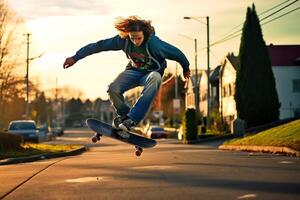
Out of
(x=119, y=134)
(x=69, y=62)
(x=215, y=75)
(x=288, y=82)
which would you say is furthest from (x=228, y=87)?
(x=69, y=62)

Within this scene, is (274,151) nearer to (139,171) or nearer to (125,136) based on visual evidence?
(139,171)

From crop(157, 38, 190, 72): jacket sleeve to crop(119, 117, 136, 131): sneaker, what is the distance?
1100mm

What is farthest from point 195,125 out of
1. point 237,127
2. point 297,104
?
point 297,104

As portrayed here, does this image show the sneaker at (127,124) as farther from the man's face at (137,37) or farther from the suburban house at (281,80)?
the suburban house at (281,80)

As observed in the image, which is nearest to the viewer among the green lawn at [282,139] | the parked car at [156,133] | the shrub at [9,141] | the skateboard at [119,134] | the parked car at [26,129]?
the skateboard at [119,134]

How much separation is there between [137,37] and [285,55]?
61680 mm

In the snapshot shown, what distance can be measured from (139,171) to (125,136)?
624 cm

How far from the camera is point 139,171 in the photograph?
1520cm

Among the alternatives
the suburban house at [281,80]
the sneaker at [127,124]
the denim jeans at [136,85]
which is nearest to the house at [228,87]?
the suburban house at [281,80]

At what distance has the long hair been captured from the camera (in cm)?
827

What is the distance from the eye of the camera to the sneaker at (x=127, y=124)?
891 centimetres

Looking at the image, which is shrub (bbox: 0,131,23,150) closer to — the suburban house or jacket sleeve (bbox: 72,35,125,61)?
jacket sleeve (bbox: 72,35,125,61)

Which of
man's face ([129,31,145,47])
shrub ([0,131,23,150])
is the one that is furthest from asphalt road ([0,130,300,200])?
shrub ([0,131,23,150])

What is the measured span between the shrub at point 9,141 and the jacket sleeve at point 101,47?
67.9 ft
